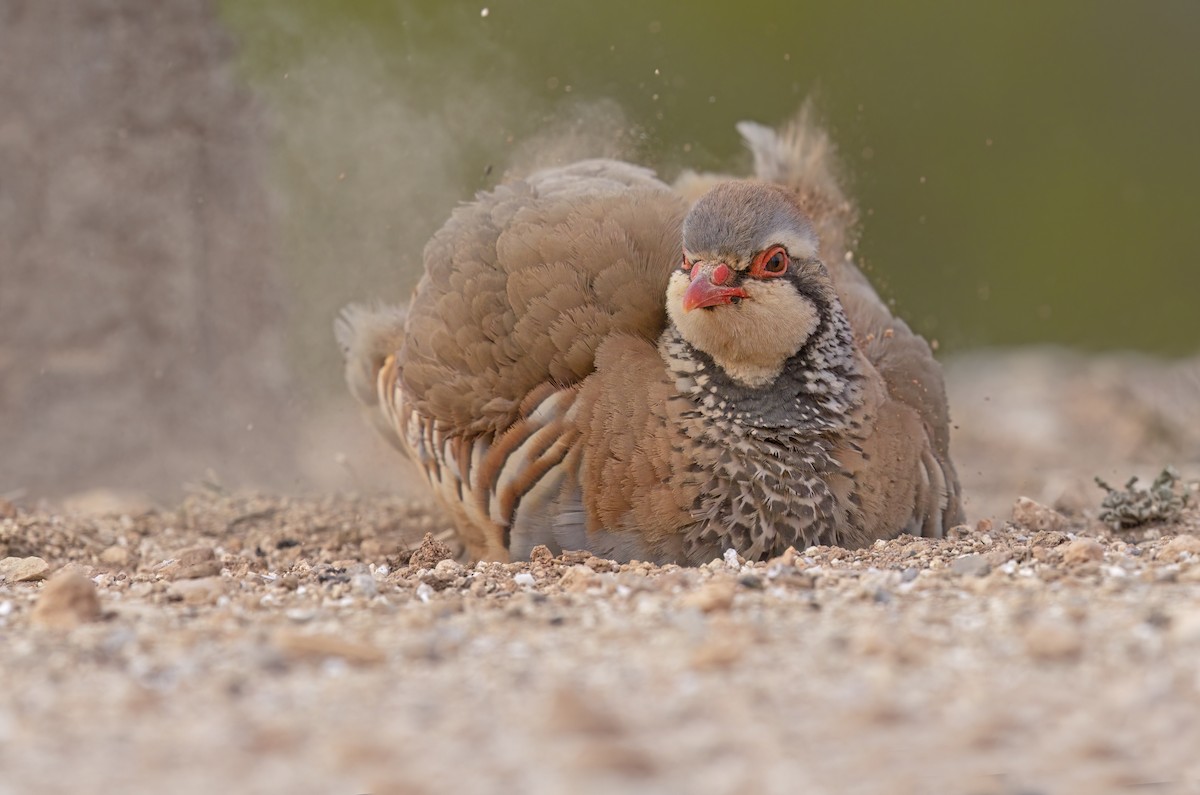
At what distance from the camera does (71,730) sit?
250 centimetres

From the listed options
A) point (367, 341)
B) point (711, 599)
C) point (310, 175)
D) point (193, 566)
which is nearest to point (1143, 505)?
point (711, 599)

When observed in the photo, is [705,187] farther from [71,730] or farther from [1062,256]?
[1062,256]

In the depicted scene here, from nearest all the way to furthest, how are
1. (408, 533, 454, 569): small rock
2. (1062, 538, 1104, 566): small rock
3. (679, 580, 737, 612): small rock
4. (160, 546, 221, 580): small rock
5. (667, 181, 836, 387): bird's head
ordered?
(679, 580, 737, 612): small rock, (1062, 538, 1104, 566): small rock, (160, 546, 221, 580): small rock, (667, 181, 836, 387): bird's head, (408, 533, 454, 569): small rock

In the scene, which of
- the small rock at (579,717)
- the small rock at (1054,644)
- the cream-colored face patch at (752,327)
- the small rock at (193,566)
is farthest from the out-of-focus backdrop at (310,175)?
the small rock at (579,717)

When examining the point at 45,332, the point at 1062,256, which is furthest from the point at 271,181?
the point at 1062,256

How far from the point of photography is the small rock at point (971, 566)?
12.1 feet

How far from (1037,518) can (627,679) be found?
10.2 ft

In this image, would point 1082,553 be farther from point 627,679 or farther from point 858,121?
point 858,121

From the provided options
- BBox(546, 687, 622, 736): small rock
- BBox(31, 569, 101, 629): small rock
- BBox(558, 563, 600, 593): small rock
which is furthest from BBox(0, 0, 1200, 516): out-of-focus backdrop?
BBox(546, 687, 622, 736): small rock

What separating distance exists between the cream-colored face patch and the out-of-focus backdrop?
Result: 1.78 meters

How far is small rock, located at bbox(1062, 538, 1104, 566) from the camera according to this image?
3754 mm

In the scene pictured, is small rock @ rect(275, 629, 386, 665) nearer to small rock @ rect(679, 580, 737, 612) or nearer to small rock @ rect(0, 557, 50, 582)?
small rock @ rect(679, 580, 737, 612)

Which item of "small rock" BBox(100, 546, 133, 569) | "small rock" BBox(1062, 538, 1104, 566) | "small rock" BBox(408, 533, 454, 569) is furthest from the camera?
"small rock" BBox(100, 546, 133, 569)

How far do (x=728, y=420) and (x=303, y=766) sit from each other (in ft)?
8.18
